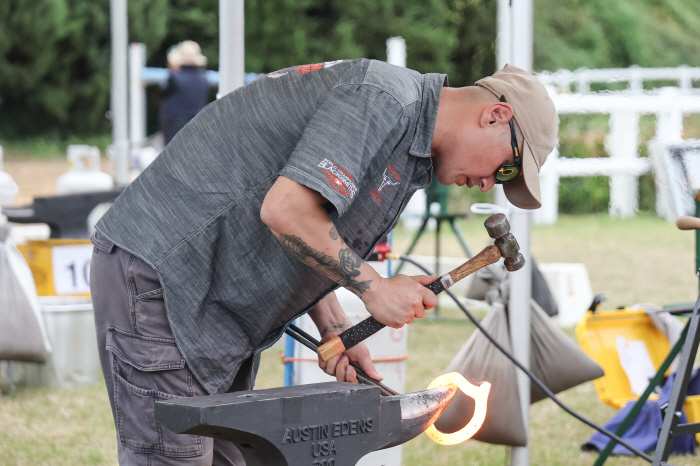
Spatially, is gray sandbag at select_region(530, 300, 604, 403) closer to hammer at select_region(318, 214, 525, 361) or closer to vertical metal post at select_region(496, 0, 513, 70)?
vertical metal post at select_region(496, 0, 513, 70)

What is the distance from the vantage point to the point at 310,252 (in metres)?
1.71

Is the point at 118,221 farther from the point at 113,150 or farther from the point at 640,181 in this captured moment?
the point at 640,181

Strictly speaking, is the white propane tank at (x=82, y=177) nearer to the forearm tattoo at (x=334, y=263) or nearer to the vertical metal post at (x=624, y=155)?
the forearm tattoo at (x=334, y=263)

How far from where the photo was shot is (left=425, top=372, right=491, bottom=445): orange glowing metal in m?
2.08

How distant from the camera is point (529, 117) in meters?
1.87

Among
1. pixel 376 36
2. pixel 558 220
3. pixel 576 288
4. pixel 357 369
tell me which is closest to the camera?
pixel 357 369

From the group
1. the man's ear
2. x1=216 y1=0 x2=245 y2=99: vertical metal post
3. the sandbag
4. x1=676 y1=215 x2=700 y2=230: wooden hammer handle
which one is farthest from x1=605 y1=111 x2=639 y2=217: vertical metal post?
the man's ear

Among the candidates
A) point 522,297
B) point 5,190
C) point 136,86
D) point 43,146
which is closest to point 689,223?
point 522,297

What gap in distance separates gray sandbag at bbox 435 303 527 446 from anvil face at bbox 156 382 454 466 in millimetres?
1304

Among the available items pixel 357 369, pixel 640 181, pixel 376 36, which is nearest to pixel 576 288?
pixel 357 369

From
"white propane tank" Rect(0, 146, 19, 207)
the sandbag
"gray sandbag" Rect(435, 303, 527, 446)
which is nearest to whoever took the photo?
"gray sandbag" Rect(435, 303, 527, 446)

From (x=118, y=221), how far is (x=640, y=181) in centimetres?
1237

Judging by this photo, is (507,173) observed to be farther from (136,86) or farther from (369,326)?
(136,86)

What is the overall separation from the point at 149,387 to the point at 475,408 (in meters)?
0.87
